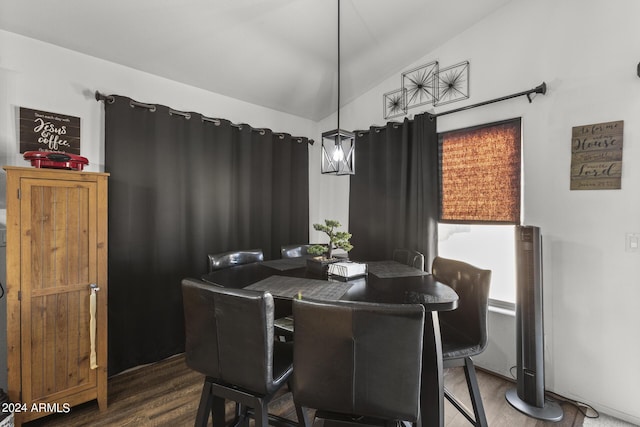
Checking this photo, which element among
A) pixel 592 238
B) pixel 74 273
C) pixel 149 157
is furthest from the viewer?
pixel 149 157

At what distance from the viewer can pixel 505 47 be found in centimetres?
244

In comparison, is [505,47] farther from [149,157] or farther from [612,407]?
[149,157]

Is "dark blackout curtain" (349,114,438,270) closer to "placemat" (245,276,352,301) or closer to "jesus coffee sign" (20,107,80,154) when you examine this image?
"placemat" (245,276,352,301)

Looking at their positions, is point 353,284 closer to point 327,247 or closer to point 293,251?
point 327,247

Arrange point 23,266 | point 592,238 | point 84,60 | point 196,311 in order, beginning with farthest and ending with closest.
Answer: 1. point 84,60
2. point 592,238
3. point 23,266
4. point 196,311

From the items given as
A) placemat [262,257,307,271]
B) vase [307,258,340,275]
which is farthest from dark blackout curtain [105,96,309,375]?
vase [307,258,340,275]

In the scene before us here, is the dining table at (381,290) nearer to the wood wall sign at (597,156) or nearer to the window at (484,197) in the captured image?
the window at (484,197)

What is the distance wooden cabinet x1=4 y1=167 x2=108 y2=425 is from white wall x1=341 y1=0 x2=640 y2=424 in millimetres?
2927

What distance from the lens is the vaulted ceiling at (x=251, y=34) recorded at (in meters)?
2.03

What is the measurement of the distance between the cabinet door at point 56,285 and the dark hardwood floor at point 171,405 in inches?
7.5

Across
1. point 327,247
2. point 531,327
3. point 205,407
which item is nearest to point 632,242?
point 531,327

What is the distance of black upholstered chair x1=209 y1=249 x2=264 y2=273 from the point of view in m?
2.24

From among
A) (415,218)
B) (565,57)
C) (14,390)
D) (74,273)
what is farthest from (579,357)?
(14,390)

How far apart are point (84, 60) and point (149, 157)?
0.80 meters
